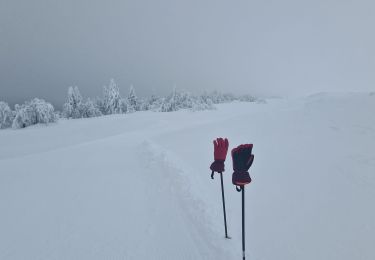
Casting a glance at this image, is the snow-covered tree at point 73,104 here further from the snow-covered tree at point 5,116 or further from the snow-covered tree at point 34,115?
the snow-covered tree at point 34,115

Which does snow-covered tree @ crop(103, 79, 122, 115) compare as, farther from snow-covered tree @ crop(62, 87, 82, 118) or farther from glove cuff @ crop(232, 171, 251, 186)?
glove cuff @ crop(232, 171, 251, 186)

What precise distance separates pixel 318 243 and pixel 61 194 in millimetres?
6640

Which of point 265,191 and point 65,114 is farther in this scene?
point 65,114

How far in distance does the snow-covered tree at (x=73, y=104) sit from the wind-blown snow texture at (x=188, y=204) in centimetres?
3633

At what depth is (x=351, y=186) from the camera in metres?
6.13

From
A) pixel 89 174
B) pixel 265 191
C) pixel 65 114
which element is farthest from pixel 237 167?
pixel 65 114

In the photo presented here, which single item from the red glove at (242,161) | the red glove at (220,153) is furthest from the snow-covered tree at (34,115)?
the red glove at (242,161)

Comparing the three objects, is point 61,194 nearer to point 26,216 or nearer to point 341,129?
point 26,216

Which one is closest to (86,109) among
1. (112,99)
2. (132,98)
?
(112,99)

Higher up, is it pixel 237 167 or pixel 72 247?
pixel 237 167

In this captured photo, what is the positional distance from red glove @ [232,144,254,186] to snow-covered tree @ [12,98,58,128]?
30259 millimetres

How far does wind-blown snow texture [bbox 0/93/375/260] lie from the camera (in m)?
4.14

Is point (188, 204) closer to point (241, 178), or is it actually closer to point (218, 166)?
point (218, 166)

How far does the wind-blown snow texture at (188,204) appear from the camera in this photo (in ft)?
13.6
